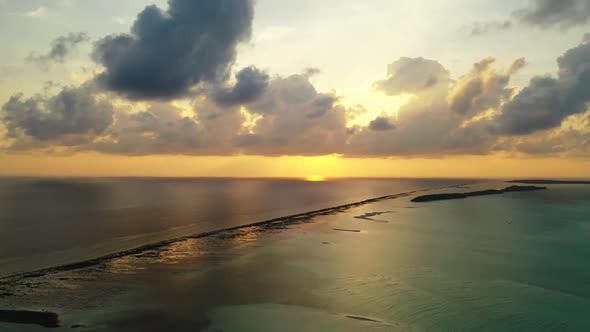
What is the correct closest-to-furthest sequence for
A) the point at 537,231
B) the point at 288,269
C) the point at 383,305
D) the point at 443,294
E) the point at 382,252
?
the point at 383,305, the point at 443,294, the point at 288,269, the point at 382,252, the point at 537,231

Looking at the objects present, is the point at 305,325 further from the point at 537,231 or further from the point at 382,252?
the point at 537,231

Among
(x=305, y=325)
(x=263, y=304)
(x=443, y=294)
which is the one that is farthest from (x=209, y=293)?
(x=443, y=294)

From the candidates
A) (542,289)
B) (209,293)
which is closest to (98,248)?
(209,293)

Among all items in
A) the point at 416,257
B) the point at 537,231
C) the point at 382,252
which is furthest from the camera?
the point at 537,231

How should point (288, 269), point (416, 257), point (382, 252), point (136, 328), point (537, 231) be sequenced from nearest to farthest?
point (136, 328) → point (288, 269) → point (416, 257) → point (382, 252) → point (537, 231)

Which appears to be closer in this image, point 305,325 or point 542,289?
point 305,325

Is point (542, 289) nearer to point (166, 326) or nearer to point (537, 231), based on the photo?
point (166, 326)
